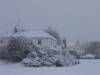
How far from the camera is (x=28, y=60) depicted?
1.56 metres

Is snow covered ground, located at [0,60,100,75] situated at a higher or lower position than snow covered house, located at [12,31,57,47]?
lower

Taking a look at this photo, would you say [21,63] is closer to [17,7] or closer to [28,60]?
[28,60]

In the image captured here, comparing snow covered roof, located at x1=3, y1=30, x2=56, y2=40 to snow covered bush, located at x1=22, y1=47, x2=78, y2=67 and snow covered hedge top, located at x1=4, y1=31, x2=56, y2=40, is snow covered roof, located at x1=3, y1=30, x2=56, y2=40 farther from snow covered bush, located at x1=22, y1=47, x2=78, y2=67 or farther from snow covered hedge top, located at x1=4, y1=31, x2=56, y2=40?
snow covered bush, located at x1=22, y1=47, x2=78, y2=67

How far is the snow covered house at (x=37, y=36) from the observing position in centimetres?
154

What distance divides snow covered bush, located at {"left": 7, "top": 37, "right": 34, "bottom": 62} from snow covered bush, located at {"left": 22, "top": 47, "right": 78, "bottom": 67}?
0.04 m

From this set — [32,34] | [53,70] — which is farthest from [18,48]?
[53,70]

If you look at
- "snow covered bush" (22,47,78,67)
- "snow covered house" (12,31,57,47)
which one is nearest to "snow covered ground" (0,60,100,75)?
"snow covered bush" (22,47,78,67)

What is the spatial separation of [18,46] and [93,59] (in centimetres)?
60

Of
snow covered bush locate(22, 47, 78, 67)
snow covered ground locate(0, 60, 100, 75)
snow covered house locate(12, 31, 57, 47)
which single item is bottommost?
snow covered ground locate(0, 60, 100, 75)

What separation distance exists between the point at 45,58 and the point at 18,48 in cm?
21

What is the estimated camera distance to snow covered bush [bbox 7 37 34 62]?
1.52m

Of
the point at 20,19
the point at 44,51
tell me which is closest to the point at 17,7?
the point at 20,19

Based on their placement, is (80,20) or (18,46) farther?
(80,20)

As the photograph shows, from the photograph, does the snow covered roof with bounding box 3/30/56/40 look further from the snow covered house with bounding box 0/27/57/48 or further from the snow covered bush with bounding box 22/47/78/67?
the snow covered bush with bounding box 22/47/78/67
